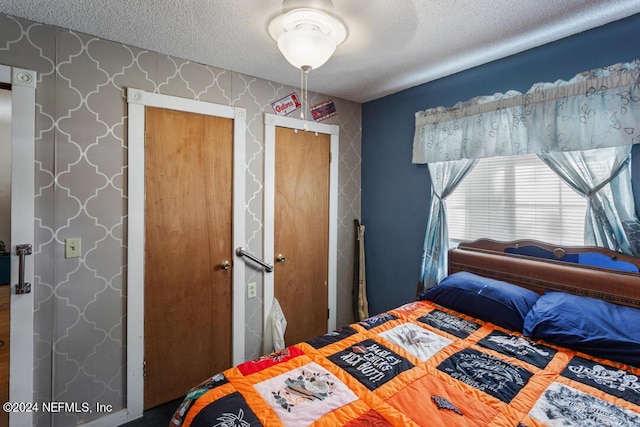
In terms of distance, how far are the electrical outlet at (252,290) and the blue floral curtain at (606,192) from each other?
2309 mm

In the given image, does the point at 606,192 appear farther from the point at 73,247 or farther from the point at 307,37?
the point at 73,247

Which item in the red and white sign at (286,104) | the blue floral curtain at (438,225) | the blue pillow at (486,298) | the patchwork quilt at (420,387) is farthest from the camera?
the red and white sign at (286,104)

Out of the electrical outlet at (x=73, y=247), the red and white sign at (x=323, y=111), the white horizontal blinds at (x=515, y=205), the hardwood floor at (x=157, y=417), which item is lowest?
the hardwood floor at (x=157, y=417)

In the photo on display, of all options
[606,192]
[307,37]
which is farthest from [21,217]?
[606,192]

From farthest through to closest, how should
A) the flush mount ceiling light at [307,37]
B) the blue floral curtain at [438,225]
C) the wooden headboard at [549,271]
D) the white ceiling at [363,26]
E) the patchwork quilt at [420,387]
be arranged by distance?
the blue floral curtain at [438,225] < the wooden headboard at [549,271] < the white ceiling at [363,26] < the flush mount ceiling light at [307,37] < the patchwork quilt at [420,387]

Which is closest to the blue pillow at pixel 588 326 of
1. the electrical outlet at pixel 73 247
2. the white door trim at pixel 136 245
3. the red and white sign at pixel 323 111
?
the red and white sign at pixel 323 111

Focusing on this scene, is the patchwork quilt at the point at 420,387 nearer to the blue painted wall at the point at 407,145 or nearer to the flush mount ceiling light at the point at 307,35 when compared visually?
the blue painted wall at the point at 407,145

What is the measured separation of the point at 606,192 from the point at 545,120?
55 centimetres

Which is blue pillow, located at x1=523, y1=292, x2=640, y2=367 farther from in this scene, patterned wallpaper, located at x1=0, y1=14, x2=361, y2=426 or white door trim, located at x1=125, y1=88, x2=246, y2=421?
patterned wallpaper, located at x1=0, y1=14, x2=361, y2=426

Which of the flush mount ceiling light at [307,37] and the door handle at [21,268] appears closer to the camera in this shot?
the flush mount ceiling light at [307,37]

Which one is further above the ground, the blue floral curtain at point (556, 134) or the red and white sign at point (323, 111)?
the red and white sign at point (323, 111)

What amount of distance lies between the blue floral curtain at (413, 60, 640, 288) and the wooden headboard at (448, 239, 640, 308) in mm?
144

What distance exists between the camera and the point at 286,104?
273 cm

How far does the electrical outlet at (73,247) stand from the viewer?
1849mm
